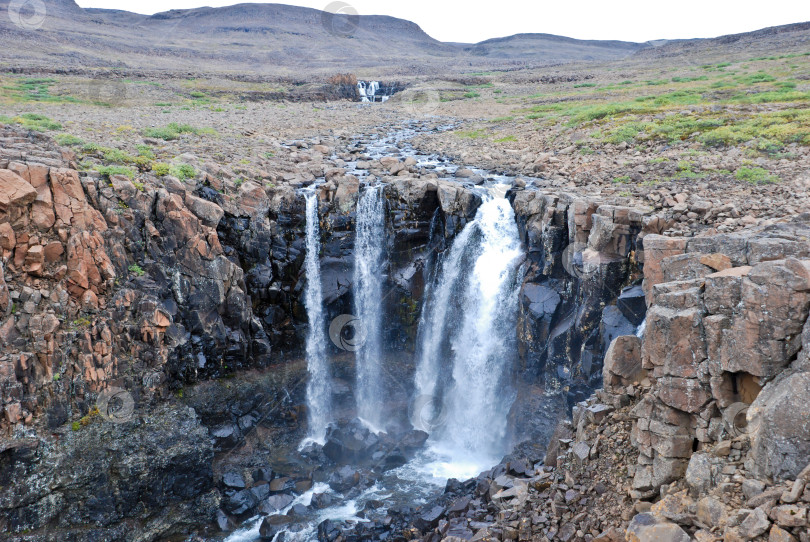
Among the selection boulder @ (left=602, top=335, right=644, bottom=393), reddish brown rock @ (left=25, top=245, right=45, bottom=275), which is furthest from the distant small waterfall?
boulder @ (left=602, top=335, right=644, bottom=393)

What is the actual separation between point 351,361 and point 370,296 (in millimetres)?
3328

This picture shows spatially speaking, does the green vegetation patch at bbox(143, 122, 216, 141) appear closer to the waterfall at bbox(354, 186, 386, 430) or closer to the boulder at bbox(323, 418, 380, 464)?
the waterfall at bbox(354, 186, 386, 430)

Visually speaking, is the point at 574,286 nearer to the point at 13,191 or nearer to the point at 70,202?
the point at 70,202

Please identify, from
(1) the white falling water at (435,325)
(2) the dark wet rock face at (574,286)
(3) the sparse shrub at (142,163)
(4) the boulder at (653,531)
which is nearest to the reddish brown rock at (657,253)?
(2) the dark wet rock face at (574,286)

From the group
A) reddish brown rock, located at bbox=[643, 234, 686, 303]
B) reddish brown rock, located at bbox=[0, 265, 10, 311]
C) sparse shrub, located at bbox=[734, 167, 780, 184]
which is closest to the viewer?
reddish brown rock, located at bbox=[643, 234, 686, 303]

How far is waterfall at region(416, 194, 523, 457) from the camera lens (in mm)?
23328

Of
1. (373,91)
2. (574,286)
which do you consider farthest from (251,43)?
(574,286)

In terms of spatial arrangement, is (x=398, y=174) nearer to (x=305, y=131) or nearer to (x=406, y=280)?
(x=406, y=280)

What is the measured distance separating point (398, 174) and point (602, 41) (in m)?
119

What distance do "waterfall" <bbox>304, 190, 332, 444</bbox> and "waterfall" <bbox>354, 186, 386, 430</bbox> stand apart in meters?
1.76

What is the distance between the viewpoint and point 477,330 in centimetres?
2398

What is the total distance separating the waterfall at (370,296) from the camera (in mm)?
25750

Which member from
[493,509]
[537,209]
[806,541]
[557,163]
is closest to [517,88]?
[557,163]

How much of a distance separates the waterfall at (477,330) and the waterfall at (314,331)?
5021 millimetres
